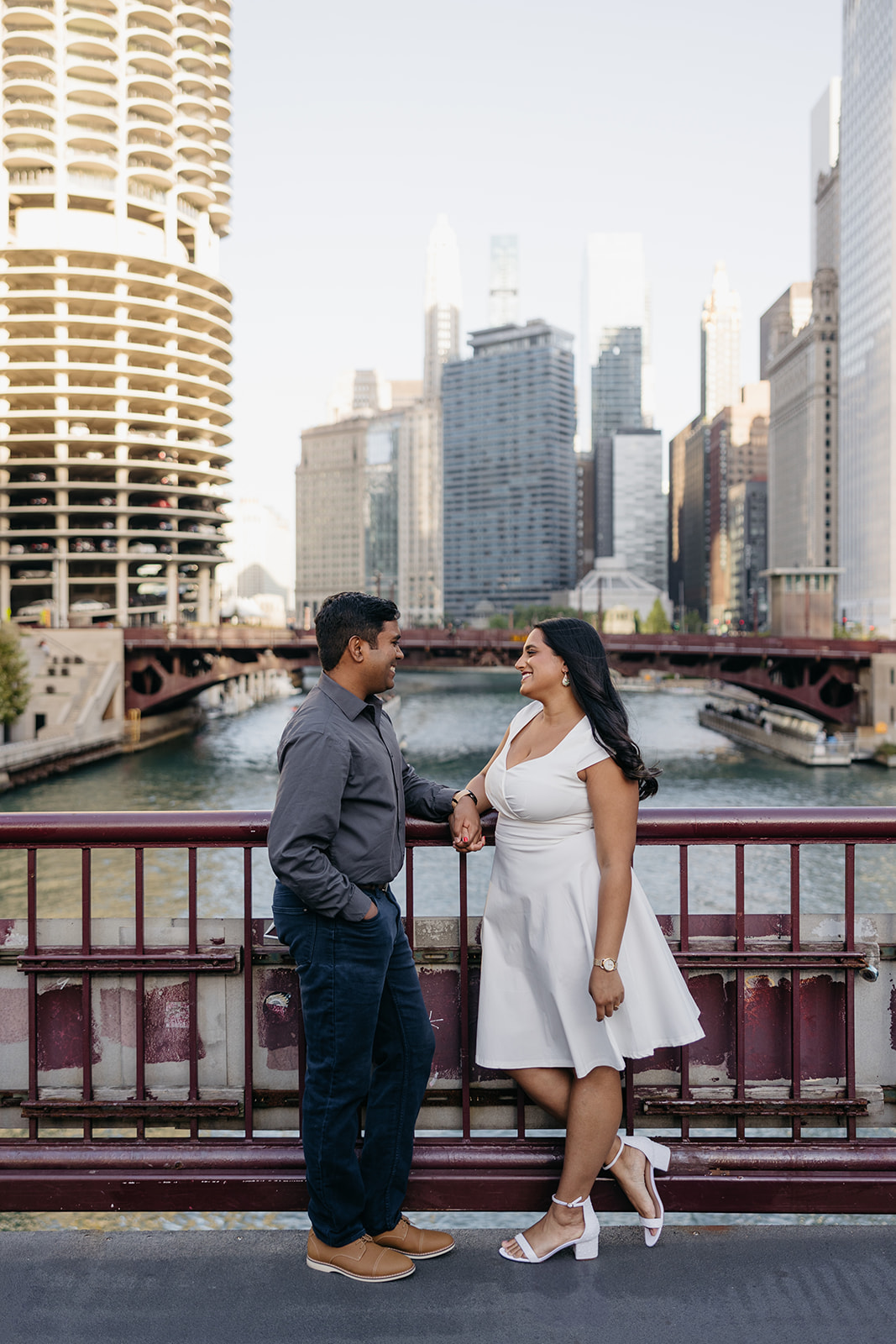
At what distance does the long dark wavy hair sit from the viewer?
10.9 feet

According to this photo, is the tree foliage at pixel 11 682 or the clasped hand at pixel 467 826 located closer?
the clasped hand at pixel 467 826

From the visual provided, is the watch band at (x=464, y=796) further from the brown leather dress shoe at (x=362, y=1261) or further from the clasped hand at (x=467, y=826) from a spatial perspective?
the brown leather dress shoe at (x=362, y=1261)

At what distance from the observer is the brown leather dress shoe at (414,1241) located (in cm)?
344

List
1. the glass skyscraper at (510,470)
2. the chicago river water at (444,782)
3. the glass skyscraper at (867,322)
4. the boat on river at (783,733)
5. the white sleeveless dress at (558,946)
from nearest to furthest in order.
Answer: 1. the white sleeveless dress at (558,946)
2. the chicago river water at (444,782)
3. the boat on river at (783,733)
4. the glass skyscraper at (867,322)
5. the glass skyscraper at (510,470)

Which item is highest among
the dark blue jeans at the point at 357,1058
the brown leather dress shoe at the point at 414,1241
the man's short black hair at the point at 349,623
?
the man's short black hair at the point at 349,623

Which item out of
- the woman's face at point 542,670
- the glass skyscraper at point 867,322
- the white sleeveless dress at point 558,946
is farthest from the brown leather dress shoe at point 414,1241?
the glass skyscraper at point 867,322

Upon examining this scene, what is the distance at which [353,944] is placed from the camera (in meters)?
3.27

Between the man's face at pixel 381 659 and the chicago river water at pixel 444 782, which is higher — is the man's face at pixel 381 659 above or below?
above

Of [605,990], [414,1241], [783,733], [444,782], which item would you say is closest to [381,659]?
[605,990]

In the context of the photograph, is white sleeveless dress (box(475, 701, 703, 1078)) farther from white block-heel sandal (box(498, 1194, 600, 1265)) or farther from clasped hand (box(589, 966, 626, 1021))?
white block-heel sandal (box(498, 1194, 600, 1265))

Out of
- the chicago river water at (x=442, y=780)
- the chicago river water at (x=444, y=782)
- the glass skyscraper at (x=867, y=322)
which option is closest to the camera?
the chicago river water at (x=442, y=780)

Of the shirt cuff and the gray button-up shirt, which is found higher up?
the gray button-up shirt

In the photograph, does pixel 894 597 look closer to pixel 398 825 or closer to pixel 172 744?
pixel 172 744

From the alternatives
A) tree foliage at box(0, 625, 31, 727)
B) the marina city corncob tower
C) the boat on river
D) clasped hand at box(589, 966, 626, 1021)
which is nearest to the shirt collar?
clasped hand at box(589, 966, 626, 1021)
